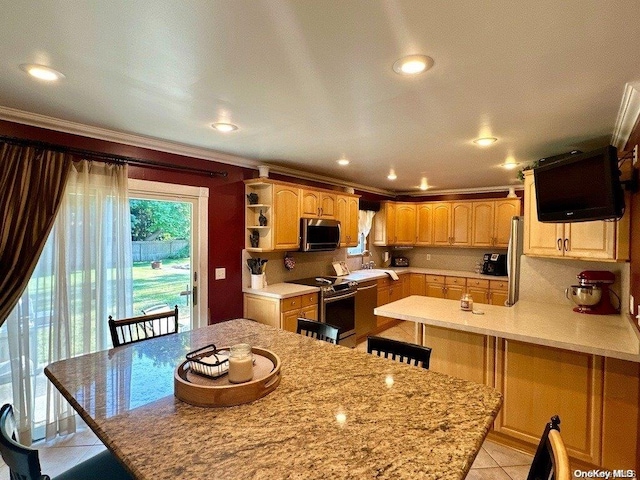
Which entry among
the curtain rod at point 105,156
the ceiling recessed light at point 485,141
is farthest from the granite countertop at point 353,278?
the ceiling recessed light at point 485,141

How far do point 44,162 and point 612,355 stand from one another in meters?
3.95

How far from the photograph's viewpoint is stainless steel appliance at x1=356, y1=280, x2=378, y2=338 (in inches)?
188

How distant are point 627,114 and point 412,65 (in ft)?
5.54

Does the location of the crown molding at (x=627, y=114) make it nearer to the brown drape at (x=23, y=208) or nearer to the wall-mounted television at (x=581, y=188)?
the wall-mounted television at (x=581, y=188)

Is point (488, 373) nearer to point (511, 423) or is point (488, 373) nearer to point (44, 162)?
point (511, 423)

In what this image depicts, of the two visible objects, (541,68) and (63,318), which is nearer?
(541,68)

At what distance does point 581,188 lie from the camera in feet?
7.52

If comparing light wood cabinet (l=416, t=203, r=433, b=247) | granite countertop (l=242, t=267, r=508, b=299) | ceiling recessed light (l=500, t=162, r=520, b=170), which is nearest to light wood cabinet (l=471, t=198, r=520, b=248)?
granite countertop (l=242, t=267, r=508, b=299)

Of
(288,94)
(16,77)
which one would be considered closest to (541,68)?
(288,94)

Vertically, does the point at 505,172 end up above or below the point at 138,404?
above

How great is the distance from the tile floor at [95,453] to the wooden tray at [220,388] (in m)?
1.72

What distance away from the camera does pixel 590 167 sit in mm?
2193

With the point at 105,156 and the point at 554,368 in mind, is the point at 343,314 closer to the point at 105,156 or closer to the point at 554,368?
the point at 554,368

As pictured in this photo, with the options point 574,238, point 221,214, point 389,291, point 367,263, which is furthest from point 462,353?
point 367,263
